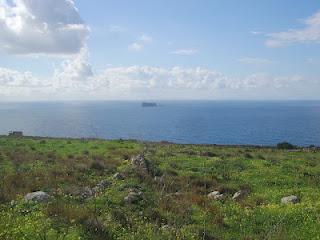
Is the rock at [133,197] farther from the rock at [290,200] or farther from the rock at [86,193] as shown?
the rock at [290,200]

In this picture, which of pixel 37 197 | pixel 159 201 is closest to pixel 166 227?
pixel 159 201

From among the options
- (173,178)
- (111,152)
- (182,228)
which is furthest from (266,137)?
(182,228)

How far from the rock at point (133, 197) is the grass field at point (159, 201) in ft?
0.23

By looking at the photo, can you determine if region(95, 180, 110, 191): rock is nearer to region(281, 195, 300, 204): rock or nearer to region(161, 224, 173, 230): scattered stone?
region(161, 224, 173, 230): scattered stone

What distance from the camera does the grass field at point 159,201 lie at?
14078 millimetres

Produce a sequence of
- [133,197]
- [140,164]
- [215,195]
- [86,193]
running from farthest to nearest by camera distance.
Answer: [140,164] → [215,195] → [86,193] → [133,197]

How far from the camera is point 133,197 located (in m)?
18.5

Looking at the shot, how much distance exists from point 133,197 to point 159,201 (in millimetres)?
1185

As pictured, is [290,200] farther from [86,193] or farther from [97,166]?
[97,166]

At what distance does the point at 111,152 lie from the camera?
38.9 meters

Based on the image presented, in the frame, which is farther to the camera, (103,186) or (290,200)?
(103,186)

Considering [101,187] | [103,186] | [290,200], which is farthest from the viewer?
[103,186]

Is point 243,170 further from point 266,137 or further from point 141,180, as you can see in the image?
point 266,137

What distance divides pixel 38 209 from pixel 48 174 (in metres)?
9.79
